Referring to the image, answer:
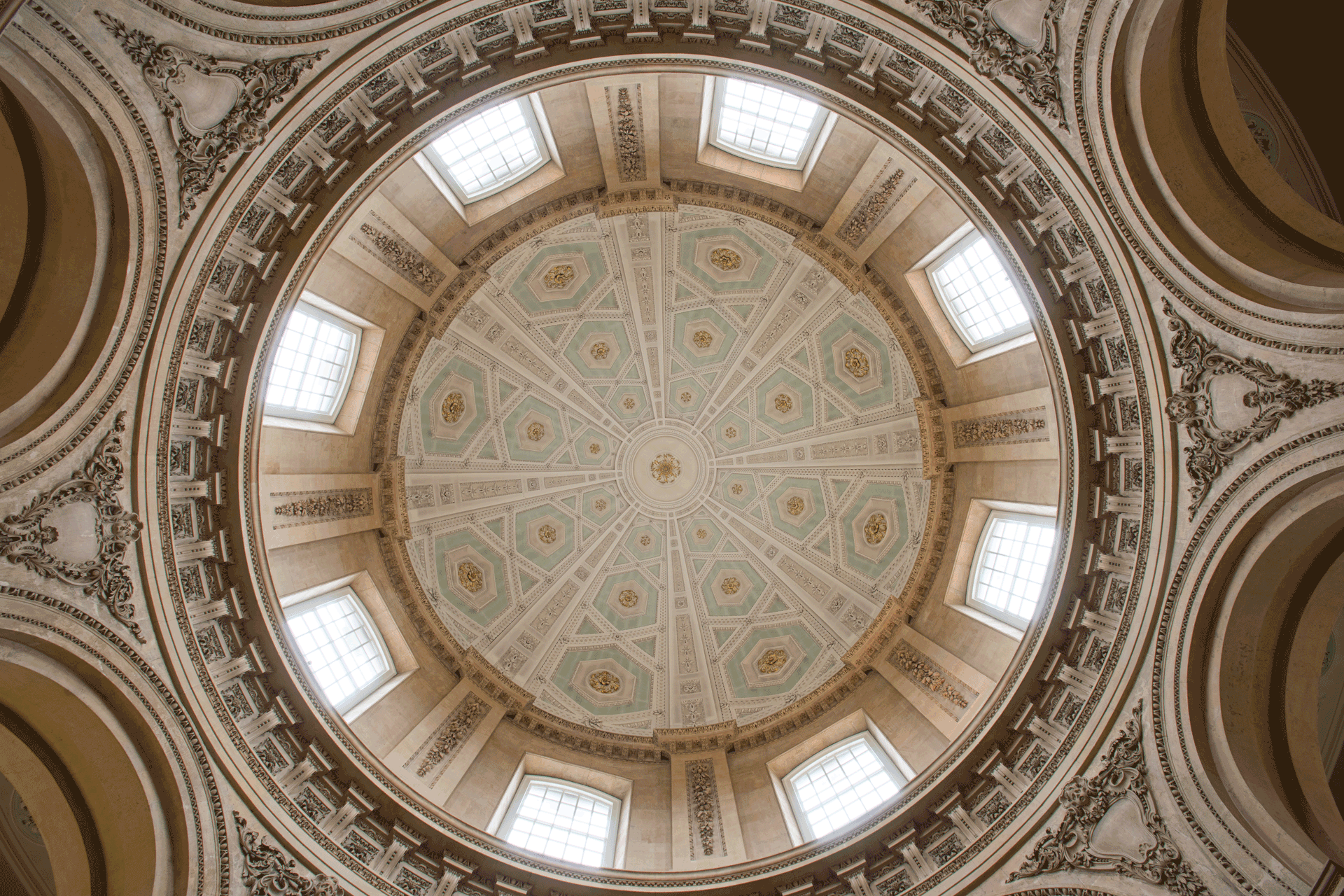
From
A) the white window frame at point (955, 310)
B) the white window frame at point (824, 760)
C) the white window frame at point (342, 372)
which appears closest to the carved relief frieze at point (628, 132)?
the white window frame at point (955, 310)

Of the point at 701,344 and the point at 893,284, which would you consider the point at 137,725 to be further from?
the point at 893,284

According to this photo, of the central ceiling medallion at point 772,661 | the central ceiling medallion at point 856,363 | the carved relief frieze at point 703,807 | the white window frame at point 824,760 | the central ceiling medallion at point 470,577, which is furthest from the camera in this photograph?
the central ceiling medallion at point 772,661

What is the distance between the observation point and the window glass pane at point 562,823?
17.8m

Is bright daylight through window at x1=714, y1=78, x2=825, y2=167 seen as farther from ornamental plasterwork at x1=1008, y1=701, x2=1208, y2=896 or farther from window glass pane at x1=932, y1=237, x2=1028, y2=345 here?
ornamental plasterwork at x1=1008, y1=701, x2=1208, y2=896

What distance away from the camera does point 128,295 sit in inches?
464

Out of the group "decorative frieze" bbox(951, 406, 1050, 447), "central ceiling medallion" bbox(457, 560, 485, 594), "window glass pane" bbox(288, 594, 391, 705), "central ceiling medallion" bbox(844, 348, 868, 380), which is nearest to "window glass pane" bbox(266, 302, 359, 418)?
"window glass pane" bbox(288, 594, 391, 705)

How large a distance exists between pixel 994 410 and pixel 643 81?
40.3 ft

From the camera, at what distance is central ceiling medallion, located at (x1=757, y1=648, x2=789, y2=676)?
23.4 meters

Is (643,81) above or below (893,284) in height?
above

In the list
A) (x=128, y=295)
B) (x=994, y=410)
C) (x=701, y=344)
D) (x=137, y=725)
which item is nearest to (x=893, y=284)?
(x=994, y=410)

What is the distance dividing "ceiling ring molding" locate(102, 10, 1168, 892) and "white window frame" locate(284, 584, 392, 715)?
2.33 metres

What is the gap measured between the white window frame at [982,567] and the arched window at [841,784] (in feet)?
15.6

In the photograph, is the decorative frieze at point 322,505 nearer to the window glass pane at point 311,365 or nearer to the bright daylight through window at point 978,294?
the window glass pane at point 311,365

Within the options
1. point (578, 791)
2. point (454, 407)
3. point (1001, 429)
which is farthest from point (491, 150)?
point (578, 791)
